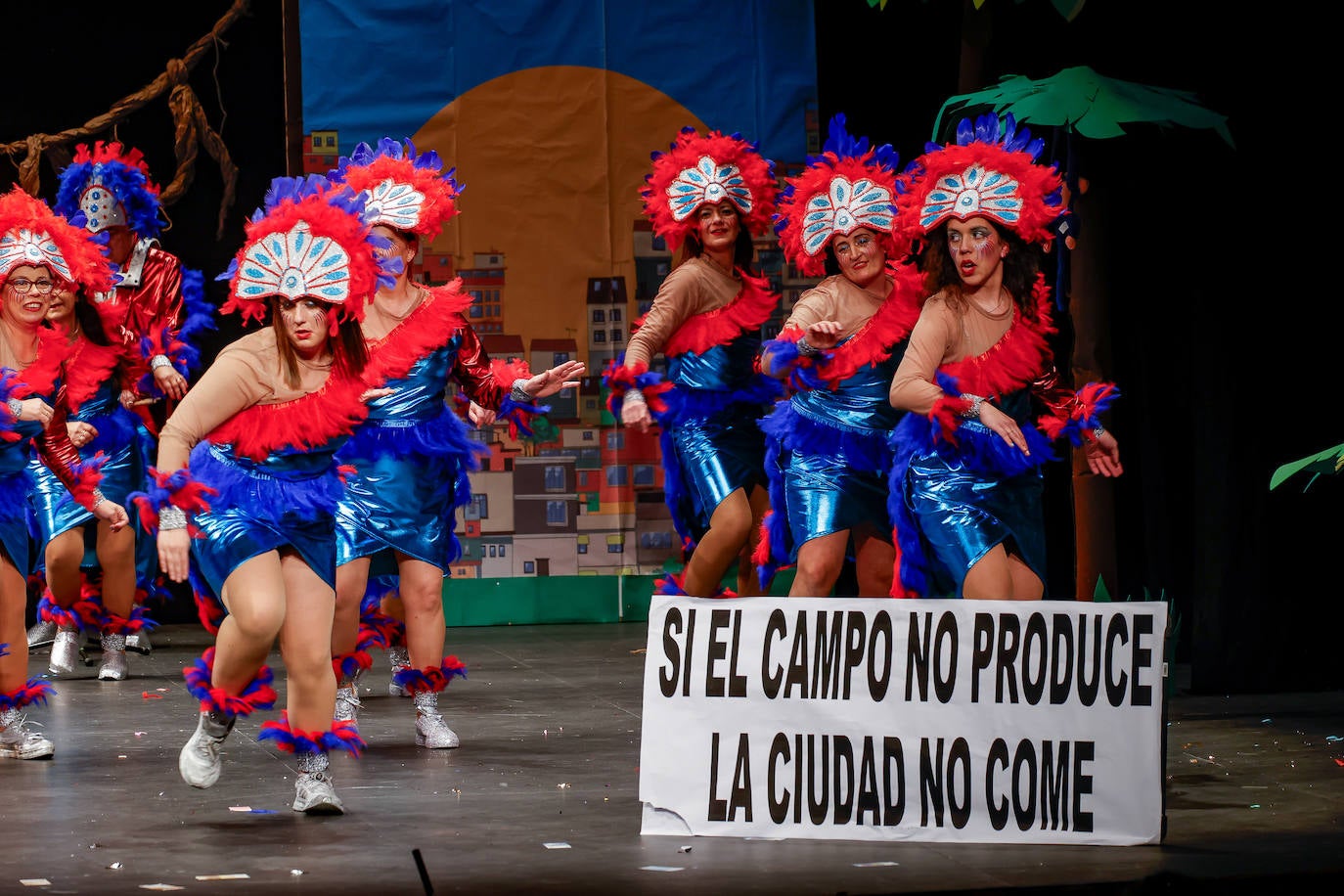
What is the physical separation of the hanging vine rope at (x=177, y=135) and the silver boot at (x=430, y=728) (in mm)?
4152

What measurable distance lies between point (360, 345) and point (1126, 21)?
3060 millimetres

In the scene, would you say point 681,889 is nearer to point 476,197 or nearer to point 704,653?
point 704,653

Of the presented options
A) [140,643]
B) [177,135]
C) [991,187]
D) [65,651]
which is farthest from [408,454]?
[177,135]

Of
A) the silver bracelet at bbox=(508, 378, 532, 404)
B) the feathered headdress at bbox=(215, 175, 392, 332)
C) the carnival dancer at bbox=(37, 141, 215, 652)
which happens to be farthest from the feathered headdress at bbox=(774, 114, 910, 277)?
the carnival dancer at bbox=(37, 141, 215, 652)

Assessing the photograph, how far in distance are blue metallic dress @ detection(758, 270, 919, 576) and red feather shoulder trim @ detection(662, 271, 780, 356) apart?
1.61 feet

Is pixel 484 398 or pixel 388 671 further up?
pixel 484 398

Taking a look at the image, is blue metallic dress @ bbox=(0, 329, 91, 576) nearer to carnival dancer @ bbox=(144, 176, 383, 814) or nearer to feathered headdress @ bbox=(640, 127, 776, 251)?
carnival dancer @ bbox=(144, 176, 383, 814)

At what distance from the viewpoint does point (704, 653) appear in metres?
3.97

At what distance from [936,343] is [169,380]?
394cm

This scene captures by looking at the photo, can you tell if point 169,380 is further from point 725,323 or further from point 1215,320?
point 1215,320

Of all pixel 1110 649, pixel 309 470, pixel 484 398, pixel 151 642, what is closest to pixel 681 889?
pixel 1110 649

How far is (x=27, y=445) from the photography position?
16.4 feet

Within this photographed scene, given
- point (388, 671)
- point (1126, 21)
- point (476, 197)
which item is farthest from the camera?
point (476, 197)

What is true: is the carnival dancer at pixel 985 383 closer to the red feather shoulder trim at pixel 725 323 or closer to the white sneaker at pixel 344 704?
the red feather shoulder trim at pixel 725 323
